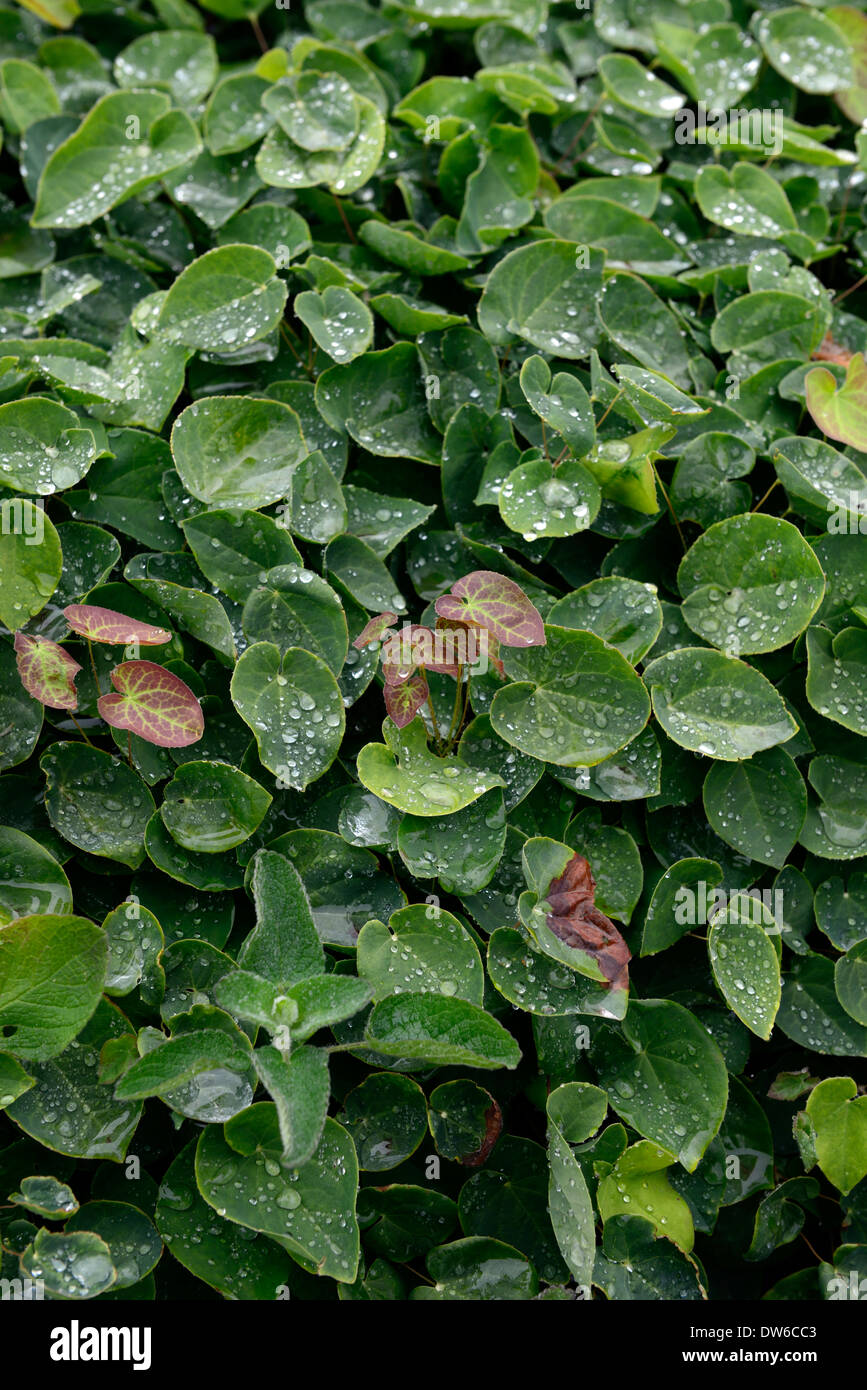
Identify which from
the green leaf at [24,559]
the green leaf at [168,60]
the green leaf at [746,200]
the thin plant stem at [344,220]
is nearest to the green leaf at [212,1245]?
the green leaf at [24,559]

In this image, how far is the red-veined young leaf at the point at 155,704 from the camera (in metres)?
1.22

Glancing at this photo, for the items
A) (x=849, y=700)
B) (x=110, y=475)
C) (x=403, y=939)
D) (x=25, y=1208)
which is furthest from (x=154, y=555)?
(x=849, y=700)

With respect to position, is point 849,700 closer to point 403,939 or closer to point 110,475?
point 403,939

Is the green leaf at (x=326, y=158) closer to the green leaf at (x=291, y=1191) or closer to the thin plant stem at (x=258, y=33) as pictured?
the thin plant stem at (x=258, y=33)

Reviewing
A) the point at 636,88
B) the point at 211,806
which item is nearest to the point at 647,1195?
the point at 211,806

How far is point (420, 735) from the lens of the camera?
1.31 metres

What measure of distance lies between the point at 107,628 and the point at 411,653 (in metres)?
0.37

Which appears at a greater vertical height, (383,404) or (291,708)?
(383,404)

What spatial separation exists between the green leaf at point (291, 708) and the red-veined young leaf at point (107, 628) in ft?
0.36

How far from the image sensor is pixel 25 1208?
1129 millimetres

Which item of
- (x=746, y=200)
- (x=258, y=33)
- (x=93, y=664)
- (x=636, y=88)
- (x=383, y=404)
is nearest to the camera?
(x=93, y=664)

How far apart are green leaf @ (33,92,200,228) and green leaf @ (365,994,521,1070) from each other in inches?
53.4

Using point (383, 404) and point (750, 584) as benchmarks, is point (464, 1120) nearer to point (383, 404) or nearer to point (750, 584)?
point (750, 584)

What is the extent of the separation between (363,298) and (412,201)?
30cm
